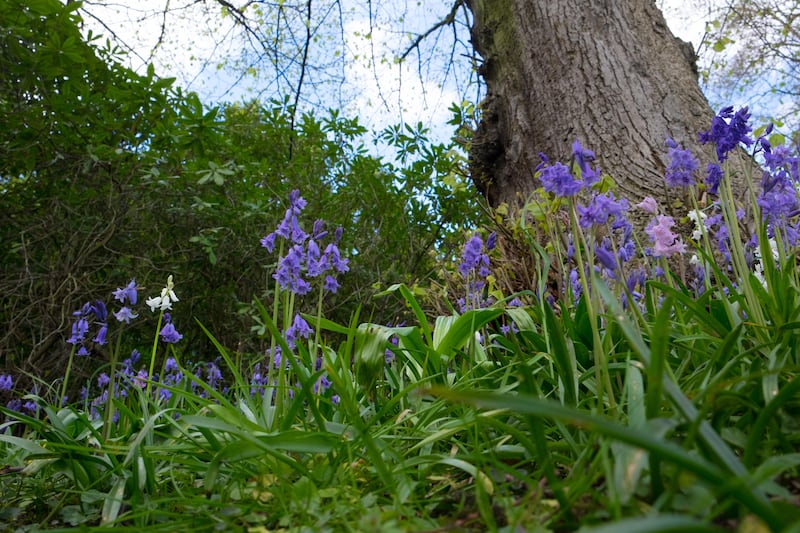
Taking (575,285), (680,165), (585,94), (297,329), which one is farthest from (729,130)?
(585,94)

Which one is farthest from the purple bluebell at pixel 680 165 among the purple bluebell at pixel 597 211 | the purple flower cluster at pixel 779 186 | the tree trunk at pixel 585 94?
the tree trunk at pixel 585 94

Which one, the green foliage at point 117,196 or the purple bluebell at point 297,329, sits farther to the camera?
the green foliage at point 117,196

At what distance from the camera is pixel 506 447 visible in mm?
1366

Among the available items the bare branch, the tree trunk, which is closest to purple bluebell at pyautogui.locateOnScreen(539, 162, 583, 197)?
the tree trunk

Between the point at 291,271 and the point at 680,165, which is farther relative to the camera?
the point at 291,271

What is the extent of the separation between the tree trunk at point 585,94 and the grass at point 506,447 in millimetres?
2030

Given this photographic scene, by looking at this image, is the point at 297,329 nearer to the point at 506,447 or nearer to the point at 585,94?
the point at 506,447

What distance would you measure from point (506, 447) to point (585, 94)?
343 cm

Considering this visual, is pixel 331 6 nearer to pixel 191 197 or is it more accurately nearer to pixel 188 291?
pixel 191 197

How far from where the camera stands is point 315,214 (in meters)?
5.89

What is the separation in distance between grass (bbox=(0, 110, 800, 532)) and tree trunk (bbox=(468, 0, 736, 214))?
2.03m

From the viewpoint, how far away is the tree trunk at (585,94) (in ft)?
12.6

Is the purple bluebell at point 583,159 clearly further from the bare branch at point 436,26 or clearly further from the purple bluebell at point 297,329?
the bare branch at point 436,26

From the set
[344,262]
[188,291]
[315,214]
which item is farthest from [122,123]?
[344,262]
